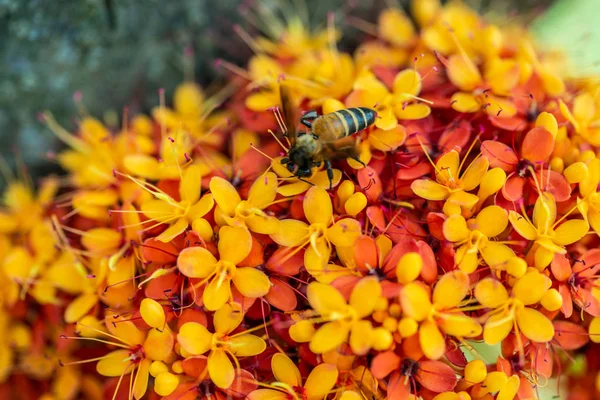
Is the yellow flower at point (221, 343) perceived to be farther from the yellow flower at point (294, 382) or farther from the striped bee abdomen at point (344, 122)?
the striped bee abdomen at point (344, 122)

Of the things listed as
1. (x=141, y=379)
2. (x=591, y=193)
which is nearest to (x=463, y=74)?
(x=591, y=193)

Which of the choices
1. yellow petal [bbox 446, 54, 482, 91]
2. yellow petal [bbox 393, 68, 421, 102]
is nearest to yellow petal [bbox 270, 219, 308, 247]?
yellow petal [bbox 393, 68, 421, 102]

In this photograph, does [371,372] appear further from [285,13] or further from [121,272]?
[285,13]

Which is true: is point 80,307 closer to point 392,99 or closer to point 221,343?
point 221,343

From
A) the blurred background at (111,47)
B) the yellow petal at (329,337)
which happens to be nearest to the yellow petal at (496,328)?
the yellow petal at (329,337)

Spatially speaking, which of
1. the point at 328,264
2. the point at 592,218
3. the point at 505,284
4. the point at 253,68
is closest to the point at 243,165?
the point at 328,264

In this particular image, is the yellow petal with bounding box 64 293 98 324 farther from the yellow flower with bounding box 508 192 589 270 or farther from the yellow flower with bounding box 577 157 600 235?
the yellow flower with bounding box 577 157 600 235
